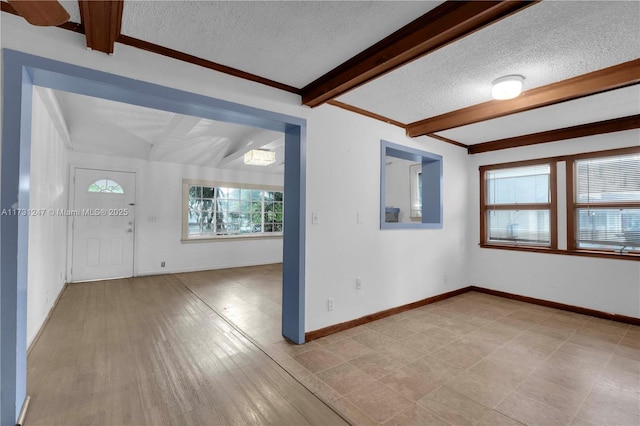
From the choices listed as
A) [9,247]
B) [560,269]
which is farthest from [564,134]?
[9,247]

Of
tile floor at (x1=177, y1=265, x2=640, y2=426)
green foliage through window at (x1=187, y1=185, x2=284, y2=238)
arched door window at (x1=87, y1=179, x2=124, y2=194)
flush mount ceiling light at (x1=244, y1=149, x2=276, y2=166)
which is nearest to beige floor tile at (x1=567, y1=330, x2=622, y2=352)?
tile floor at (x1=177, y1=265, x2=640, y2=426)

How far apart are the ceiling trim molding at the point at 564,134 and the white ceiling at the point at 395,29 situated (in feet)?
0.54

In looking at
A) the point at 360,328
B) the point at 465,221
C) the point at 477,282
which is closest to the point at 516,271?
the point at 477,282

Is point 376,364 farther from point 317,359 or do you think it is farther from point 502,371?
point 502,371

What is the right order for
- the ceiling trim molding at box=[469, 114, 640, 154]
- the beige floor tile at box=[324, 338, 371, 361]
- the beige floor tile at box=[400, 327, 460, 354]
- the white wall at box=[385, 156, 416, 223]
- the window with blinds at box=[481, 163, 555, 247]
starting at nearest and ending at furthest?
the beige floor tile at box=[324, 338, 371, 361]
the beige floor tile at box=[400, 327, 460, 354]
the ceiling trim molding at box=[469, 114, 640, 154]
the window with blinds at box=[481, 163, 555, 247]
the white wall at box=[385, 156, 416, 223]

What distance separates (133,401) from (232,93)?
2324mm

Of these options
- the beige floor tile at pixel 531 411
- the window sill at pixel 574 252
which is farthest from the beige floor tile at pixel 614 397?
the window sill at pixel 574 252

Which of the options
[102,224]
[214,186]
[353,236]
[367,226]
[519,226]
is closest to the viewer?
[353,236]

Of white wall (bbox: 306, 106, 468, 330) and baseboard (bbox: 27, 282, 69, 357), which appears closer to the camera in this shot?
baseboard (bbox: 27, 282, 69, 357)

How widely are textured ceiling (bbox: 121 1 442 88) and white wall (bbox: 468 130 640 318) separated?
351cm

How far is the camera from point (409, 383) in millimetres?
2125

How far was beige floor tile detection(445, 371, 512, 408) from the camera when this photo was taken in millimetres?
1948

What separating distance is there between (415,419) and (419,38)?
7.58 ft

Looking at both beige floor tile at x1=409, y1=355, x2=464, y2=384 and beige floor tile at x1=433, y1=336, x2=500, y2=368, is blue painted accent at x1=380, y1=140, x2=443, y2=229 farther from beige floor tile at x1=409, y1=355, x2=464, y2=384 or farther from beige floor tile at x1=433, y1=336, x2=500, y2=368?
beige floor tile at x1=409, y1=355, x2=464, y2=384
